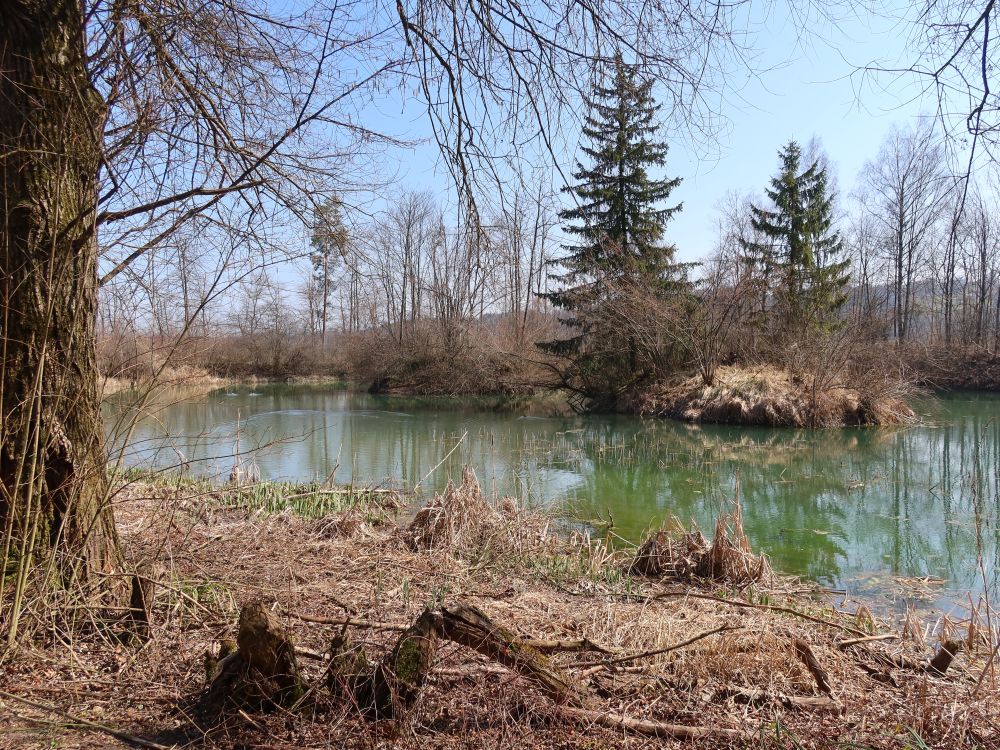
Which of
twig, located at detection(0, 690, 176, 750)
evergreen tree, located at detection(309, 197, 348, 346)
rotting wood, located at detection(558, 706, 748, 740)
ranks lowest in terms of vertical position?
rotting wood, located at detection(558, 706, 748, 740)

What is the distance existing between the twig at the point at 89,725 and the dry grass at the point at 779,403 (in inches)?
728

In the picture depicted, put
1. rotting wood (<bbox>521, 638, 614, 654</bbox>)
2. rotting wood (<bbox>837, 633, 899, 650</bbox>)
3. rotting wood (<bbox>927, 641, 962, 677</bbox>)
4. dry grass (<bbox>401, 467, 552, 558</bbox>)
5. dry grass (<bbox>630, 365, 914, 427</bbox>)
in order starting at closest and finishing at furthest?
rotting wood (<bbox>521, 638, 614, 654</bbox>) → rotting wood (<bbox>927, 641, 962, 677</bbox>) → rotting wood (<bbox>837, 633, 899, 650</bbox>) → dry grass (<bbox>401, 467, 552, 558</bbox>) → dry grass (<bbox>630, 365, 914, 427</bbox>)

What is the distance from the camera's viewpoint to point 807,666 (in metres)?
2.65

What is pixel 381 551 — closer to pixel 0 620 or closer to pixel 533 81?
pixel 0 620

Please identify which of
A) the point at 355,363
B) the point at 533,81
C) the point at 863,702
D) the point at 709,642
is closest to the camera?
the point at 863,702

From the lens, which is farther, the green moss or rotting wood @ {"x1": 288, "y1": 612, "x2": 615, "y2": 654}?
rotting wood @ {"x1": 288, "y1": 612, "x2": 615, "y2": 654}

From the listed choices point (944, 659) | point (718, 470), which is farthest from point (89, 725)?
point (718, 470)

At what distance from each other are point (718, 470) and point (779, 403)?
24.3 ft

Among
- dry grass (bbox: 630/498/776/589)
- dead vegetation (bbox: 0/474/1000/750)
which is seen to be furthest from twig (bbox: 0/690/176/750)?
dry grass (bbox: 630/498/776/589)

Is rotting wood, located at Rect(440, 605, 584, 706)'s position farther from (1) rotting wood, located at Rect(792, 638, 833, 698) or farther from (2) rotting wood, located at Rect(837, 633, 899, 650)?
(2) rotting wood, located at Rect(837, 633, 899, 650)

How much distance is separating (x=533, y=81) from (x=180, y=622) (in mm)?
3089

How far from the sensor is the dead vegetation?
212 centimetres

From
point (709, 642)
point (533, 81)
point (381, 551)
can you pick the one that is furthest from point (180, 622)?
point (533, 81)

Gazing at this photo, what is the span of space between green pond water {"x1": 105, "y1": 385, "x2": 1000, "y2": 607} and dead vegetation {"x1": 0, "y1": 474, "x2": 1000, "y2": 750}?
2.56 feet
